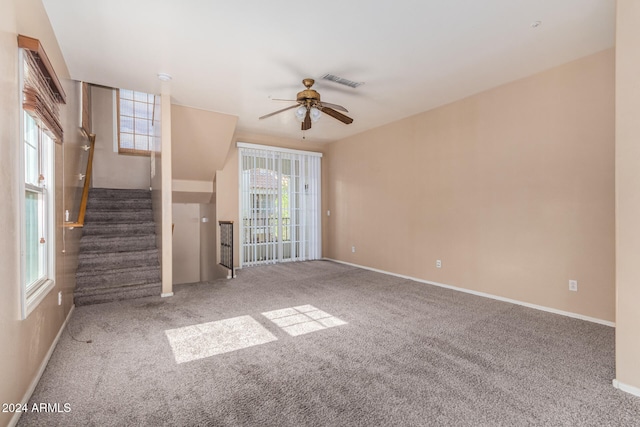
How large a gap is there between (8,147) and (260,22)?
2109mm

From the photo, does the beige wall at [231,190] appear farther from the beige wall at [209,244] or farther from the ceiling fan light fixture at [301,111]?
the ceiling fan light fixture at [301,111]

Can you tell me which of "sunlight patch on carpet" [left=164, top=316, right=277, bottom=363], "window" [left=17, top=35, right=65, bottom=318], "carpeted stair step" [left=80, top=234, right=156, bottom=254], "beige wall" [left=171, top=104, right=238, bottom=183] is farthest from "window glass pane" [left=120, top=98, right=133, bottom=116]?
"sunlight patch on carpet" [left=164, top=316, right=277, bottom=363]

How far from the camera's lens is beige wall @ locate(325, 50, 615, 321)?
333cm

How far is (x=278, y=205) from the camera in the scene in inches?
283

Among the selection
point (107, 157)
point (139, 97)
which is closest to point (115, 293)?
point (107, 157)

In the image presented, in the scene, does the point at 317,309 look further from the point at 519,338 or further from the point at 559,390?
the point at 559,390

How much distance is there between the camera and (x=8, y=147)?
1755 millimetres

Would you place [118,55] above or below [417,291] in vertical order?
above

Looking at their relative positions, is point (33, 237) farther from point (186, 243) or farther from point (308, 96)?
point (186, 243)

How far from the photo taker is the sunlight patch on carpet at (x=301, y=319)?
3215mm

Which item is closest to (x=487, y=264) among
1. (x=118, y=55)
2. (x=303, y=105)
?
(x=303, y=105)

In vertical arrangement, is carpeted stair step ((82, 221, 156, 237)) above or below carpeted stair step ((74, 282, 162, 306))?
above

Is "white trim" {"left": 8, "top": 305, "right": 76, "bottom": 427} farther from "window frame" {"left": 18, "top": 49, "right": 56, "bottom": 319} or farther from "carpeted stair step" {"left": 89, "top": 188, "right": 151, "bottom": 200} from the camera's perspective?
"carpeted stair step" {"left": 89, "top": 188, "right": 151, "bottom": 200}

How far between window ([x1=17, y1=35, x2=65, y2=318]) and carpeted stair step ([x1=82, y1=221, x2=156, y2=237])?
2.58 meters
